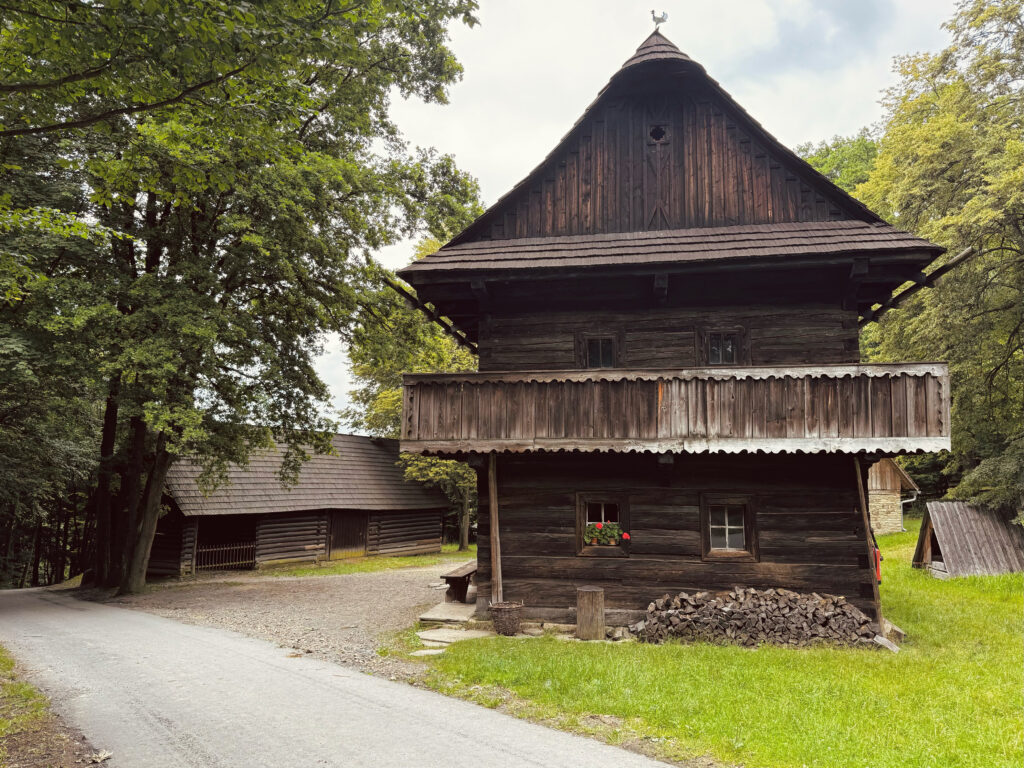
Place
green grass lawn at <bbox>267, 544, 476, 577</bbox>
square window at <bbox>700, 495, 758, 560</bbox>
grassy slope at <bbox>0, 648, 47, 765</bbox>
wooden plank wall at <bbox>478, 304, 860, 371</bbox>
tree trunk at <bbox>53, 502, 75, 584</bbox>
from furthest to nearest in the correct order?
tree trunk at <bbox>53, 502, 75, 584</bbox>, green grass lawn at <bbox>267, 544, 476, 577</bbox>, wooden plank wall at <bbox>478, 304, 860, 371</bbox>, square window at <bbox>700, 495, 758, 560</bbox>, grassy slope at <bbox>0, 648, 47, 765</bbox>

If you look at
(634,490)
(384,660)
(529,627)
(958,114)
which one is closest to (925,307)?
(958,114)

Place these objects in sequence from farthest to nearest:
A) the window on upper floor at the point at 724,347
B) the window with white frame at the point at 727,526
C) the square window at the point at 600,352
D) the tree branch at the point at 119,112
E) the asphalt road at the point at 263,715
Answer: the square window at the point at 600,352 < the window on upper floor at the point at 724,347 < the window with white frame at the point at 727,526 < the asphalt road at the point at 263,715 < the tree branch at the point at 119,112

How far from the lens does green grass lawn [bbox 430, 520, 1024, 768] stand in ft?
19.7

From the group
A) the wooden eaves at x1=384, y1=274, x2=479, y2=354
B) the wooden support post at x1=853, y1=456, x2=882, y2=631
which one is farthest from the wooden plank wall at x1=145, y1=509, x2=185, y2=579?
the wooden support post at x1=853, y1=456, x2=882, y2=631

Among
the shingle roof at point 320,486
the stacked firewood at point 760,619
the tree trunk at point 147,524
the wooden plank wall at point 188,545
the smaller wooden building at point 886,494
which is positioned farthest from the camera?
the smaller wooden building at point 886,494

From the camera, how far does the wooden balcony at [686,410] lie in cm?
1055

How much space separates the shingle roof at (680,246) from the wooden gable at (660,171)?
0.39 m

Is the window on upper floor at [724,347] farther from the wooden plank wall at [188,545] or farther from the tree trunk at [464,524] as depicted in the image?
the tree trunk at [464,524]

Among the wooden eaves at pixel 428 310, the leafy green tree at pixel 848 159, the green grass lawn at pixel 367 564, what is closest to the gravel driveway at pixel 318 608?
the green grass lawn at pixel 367 564

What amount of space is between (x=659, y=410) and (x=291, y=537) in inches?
798

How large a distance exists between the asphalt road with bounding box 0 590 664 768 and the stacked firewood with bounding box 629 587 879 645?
4833mm

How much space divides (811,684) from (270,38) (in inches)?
351

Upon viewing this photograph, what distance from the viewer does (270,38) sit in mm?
5863

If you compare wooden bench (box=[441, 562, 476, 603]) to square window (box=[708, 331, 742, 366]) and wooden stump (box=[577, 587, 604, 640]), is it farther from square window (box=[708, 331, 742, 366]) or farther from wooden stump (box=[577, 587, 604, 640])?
square window (box=[708, 331, 742, 366])
